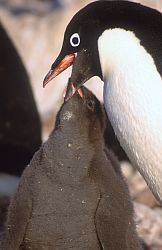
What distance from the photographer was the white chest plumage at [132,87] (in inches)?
124

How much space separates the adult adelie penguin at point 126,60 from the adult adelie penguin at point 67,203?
0.64 feet

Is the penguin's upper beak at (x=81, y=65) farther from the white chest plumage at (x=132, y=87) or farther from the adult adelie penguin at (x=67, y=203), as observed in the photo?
the adult adelie penguin at (x=67, y=203)

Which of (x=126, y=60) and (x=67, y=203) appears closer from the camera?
(x=126, y=60)

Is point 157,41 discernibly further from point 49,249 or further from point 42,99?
point 42,99

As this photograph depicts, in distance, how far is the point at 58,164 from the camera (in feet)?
10.9

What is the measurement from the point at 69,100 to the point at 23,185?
1.12 feet

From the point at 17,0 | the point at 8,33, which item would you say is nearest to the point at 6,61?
the point at 8,33

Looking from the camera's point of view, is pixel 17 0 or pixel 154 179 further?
pixel 17 0

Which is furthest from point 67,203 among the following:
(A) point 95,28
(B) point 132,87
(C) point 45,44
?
(C) point 45,44

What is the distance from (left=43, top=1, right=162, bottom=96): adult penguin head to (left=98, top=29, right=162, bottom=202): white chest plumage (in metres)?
0.03

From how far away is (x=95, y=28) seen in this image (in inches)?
126

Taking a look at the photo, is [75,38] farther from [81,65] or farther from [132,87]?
[132,87]

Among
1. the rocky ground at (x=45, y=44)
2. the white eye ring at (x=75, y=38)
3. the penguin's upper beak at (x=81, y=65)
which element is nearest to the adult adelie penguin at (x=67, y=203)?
the penguin's upper beak at (x=81, y=65)

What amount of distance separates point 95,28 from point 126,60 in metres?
0.15
